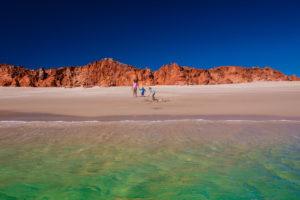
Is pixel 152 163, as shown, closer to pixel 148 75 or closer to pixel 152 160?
pixel 152 160

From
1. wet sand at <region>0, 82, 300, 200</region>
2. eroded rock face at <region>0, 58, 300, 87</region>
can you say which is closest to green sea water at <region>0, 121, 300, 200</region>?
wet sand at <region>0, 82, 300, 200</region>

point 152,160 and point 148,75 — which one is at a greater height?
point 148,75

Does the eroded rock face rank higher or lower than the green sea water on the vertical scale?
higher

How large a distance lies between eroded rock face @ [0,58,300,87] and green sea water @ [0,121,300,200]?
6180cm

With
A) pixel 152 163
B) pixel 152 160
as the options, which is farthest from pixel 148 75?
pixel 152 163

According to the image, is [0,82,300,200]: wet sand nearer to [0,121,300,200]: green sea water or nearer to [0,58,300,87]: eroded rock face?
[0,121,300,200]: green sea water

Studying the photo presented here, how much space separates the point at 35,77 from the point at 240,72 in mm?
40526

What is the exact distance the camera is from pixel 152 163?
611 cm

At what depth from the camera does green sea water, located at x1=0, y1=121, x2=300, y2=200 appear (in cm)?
466

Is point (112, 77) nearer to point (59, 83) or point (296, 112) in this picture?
point (59, 83)

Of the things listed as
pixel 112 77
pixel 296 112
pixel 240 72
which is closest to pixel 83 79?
pixel 112 77

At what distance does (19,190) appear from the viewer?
4777 millimetres

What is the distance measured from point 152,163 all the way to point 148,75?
7050cm

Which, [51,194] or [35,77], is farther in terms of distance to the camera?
[35,77]
